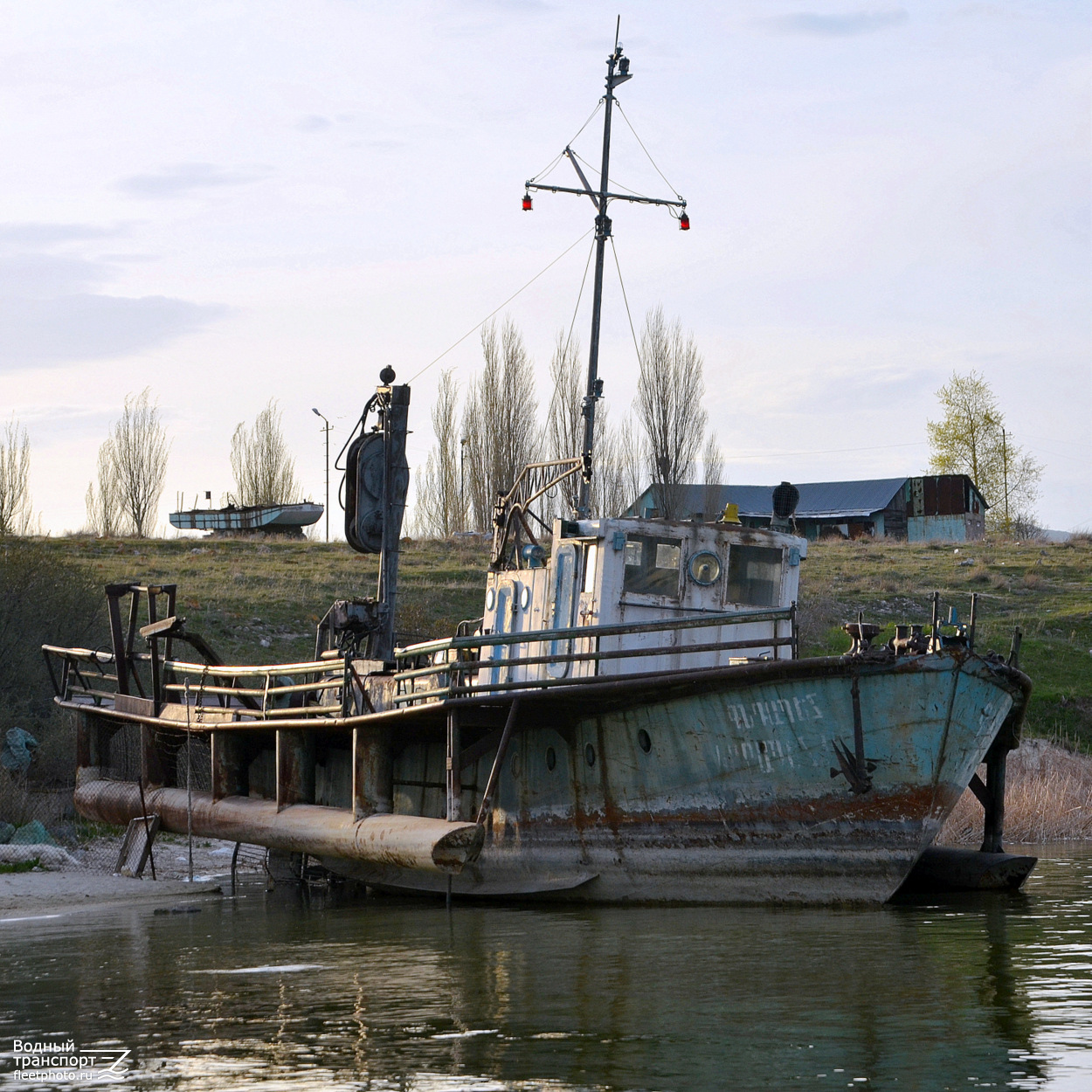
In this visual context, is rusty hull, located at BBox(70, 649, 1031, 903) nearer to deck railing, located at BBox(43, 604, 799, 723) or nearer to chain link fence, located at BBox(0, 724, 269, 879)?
deck railing, located at BBox(43, 604, 799, 723)

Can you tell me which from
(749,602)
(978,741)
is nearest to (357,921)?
(749,602)

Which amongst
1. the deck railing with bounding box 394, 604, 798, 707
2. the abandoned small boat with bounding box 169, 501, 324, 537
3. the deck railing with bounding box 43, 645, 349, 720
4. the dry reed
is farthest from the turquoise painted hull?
the abandoned small boat with bounding box 169, 501, 324, 537

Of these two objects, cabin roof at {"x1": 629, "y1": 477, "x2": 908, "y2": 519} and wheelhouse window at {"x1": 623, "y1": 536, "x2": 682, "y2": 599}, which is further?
cabin roof at {"x1": 629, "y1": 477, "x2": 908, "y2": 519}

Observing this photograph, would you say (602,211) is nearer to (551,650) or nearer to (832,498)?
(551,650)

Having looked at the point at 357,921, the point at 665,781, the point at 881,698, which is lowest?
the point at 357,921

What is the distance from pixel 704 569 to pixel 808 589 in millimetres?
22819

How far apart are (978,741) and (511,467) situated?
34.6 m

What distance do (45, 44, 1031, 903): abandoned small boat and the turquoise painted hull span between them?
18 millimetres

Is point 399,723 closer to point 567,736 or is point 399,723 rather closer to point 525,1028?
point 567,736

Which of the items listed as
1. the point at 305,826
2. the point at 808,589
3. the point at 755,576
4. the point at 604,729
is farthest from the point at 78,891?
the point at 808,589

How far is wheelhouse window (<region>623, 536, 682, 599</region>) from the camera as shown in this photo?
13562mm

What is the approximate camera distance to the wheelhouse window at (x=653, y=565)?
13562 millimetres

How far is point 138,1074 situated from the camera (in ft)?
22.8

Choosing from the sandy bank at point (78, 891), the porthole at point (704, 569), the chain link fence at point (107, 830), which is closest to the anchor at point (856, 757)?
the porthole at point (704, 569)
